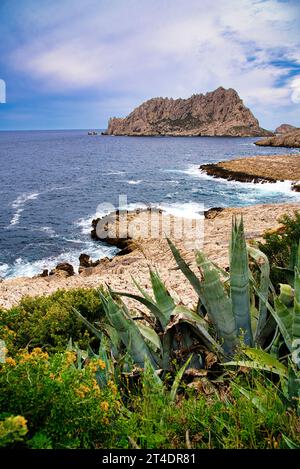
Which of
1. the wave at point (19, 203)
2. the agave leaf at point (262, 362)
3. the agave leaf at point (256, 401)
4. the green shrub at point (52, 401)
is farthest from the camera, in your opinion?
the wave at point (19, 203)

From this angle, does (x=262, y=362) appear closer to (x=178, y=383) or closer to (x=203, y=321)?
(x=178, y=383)

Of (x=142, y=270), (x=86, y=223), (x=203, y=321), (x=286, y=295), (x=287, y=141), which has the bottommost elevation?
(x=86, y=223)

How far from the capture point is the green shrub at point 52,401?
2145 millimetres

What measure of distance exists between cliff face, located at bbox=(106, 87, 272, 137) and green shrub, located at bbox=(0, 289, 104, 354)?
163822mm

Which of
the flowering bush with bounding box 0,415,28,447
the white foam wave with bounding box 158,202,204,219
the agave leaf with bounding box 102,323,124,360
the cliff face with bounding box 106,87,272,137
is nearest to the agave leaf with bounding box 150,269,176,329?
the agave leaf with bounding box 102,323,124,360

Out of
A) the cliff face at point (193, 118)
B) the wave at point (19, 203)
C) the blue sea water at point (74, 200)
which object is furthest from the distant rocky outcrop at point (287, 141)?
the cliff face at point (193, 118)

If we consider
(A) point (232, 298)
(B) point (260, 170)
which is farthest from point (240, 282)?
(B) point (260, 170)

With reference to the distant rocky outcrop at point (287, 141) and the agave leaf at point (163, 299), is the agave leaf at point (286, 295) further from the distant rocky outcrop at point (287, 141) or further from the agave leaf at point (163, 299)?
the distant rocky outcrop at point (287, 141)

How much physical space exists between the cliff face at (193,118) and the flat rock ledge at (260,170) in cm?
11856

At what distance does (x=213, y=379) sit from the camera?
3.43 meters

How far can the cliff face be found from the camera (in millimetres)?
169125

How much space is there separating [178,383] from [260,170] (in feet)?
140

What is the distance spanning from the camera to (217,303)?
3.58m
